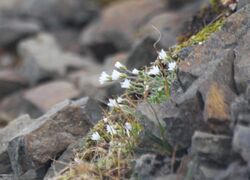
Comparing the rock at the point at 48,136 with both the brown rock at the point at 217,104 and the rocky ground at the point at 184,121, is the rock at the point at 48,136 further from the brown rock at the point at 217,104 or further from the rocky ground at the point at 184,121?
the brown rock at the point at 217,104

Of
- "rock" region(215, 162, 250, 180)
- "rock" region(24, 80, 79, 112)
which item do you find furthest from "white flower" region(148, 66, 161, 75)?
"rock" region(24, 80, 79, 112)

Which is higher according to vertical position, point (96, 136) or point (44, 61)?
point (44, 61)

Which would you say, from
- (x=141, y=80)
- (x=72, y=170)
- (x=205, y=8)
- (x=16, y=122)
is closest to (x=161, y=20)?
(x=205, y=8)

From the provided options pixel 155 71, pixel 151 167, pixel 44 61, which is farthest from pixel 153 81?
pixel 44 61

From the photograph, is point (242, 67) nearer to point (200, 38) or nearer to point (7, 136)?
point (200, 38)

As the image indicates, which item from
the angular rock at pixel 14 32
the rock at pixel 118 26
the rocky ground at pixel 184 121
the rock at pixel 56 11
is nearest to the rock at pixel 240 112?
the rocky ground at pixel 184 121

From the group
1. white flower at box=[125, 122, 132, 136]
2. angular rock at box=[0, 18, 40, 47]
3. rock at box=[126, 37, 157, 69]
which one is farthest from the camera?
angular rock at box=[0, 18, 40, 47]

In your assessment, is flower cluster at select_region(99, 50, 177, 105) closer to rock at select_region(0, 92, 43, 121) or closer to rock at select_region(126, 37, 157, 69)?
rock at select_region(126, 37, 157, 69)
